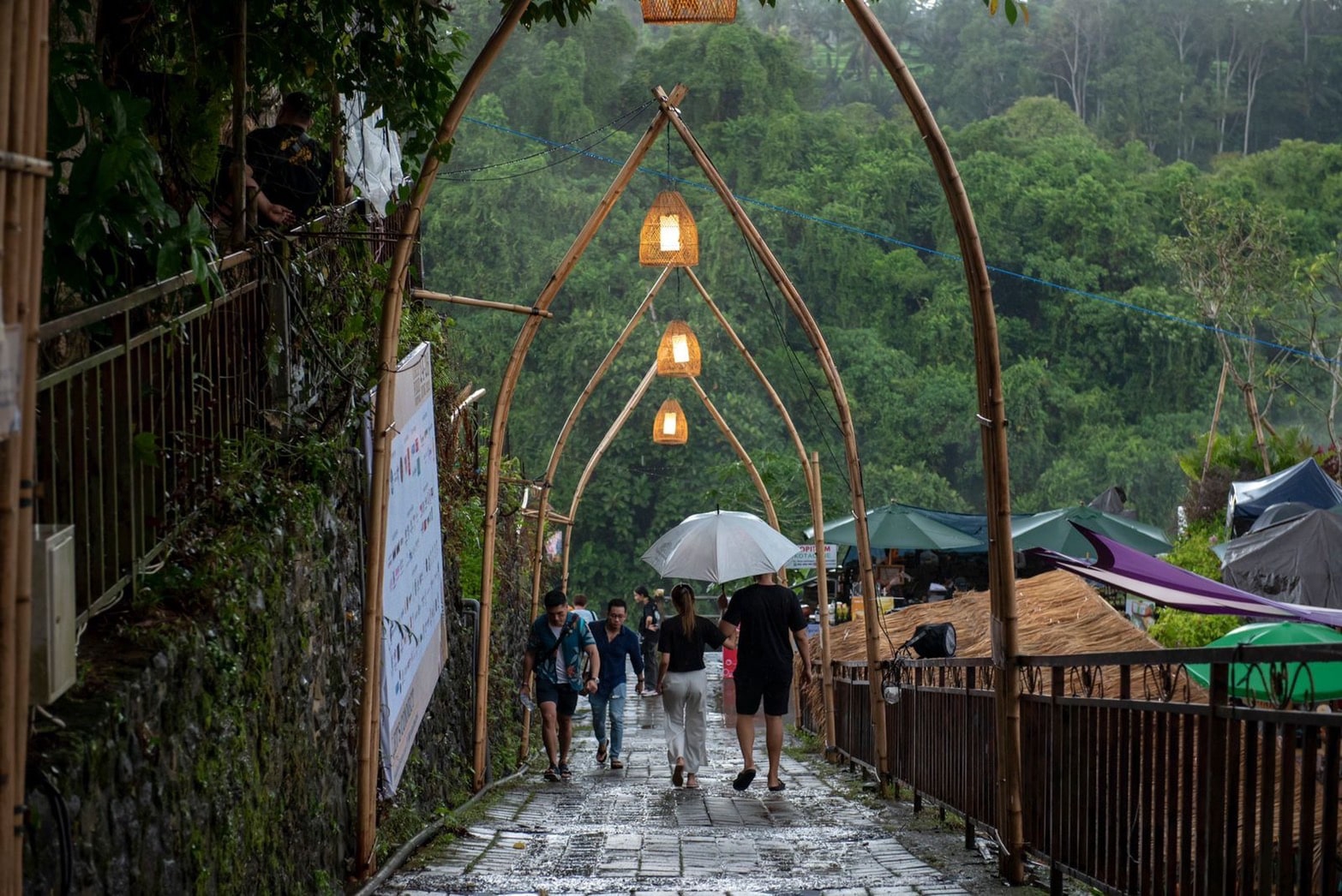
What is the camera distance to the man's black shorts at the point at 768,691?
10.5 m

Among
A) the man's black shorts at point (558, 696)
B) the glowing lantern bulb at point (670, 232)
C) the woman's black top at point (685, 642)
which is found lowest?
the man's black shorts at point (558, 696)

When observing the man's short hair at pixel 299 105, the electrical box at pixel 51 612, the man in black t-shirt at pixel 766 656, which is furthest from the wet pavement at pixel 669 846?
the man's short hair at pixel 299 105

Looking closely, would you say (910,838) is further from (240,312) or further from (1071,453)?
(1071,453)

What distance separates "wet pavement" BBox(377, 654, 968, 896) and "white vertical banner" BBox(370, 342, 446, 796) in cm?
70

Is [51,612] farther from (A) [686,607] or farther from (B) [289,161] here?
(A) [686,607]

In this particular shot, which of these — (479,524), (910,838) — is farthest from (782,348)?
(910,838)

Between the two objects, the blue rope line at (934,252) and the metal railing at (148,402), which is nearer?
the metal railing at (148,402)

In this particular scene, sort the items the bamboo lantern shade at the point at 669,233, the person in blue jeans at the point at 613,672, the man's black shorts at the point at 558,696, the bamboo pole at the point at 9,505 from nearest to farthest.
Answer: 1. the bamboo pole at the point at 9,505
2. the man's black shorts at the point at 558,696
3. the person in blue jeans at the point at 613,672
4. the bamboo lantern shade at the point at 669,233

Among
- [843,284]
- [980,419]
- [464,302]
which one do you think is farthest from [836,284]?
[980,419]

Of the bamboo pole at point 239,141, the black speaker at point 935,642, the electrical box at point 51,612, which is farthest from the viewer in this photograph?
the black speaker at point 935,642

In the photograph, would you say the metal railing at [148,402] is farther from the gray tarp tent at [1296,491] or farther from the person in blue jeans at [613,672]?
the gray tarp tent at [1296,491]

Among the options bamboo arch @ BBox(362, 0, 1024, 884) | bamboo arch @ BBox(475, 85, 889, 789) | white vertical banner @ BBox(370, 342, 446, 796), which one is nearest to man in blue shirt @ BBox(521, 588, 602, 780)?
bamboo arch @ BBox(475, 85, 889, 789)

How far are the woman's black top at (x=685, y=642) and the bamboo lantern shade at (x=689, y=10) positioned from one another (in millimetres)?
4388

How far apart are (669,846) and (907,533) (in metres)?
15.6
